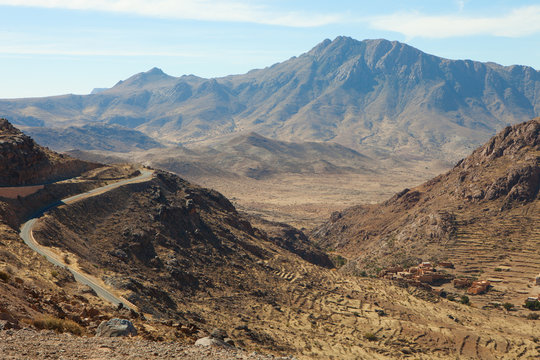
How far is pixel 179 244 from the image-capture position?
4478 cm

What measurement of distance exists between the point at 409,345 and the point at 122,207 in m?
28.7

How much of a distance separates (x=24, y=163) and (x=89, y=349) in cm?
3460

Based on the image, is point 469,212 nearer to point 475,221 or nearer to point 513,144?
point 475,221

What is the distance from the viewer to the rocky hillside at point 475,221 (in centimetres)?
5606

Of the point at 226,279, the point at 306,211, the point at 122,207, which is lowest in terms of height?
the point at 306,211

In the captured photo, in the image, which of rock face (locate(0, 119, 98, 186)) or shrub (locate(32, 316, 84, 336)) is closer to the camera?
shrub (locate(32, 316, 84, 336))

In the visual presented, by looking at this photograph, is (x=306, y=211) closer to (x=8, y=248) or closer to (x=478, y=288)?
(x=478, y=288)

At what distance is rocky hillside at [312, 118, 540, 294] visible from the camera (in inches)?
2207

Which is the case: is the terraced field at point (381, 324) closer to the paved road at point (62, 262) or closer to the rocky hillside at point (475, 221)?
the paved road at point (62, 262)

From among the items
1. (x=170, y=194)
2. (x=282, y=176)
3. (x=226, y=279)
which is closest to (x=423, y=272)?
(x=226, y=279)

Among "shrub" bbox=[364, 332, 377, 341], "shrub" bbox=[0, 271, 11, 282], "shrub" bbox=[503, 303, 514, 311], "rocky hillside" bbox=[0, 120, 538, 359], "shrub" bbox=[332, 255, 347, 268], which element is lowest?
"shrub" bbox=[332, 255, 347, 268]

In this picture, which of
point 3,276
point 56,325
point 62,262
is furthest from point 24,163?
point 56,325

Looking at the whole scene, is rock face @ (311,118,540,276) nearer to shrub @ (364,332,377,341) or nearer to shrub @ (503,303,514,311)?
shrub @ (503,303,514,311)

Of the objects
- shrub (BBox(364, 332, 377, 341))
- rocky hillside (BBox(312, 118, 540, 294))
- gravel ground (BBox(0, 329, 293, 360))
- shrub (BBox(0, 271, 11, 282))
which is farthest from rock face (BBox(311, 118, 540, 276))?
gravel ground (BBox(0, 329, 293, 360))
